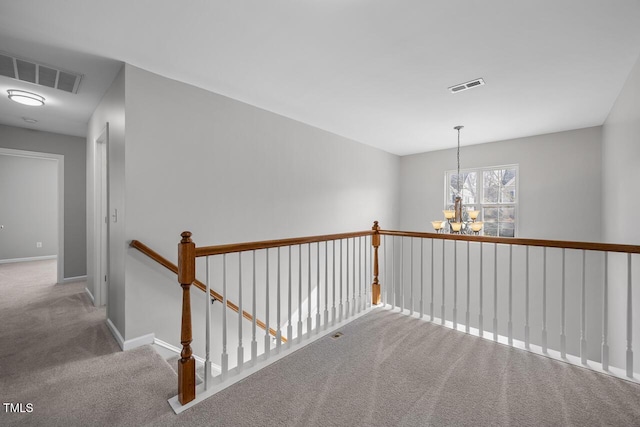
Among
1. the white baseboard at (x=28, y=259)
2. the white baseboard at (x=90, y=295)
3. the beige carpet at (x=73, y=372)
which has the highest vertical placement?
the white baseboard at (x=28, y=259)

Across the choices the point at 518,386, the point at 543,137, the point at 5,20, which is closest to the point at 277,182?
the point at 5,20

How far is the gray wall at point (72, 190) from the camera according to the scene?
4.46 meters

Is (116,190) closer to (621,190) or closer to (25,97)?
(25,97)

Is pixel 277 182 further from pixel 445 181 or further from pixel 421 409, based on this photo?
pixel 445 181

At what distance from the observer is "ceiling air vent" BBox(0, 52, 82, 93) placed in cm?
244

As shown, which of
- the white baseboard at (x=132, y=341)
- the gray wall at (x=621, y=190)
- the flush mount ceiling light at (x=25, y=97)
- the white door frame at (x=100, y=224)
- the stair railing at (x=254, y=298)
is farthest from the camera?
the white door frame at (x=100, y=224)

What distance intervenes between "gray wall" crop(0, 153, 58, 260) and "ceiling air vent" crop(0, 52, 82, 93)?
459 cm

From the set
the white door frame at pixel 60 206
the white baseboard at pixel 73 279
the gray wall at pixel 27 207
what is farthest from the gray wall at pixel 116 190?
the gray wall at pixel 27 207

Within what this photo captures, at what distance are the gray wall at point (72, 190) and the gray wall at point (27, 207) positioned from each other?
2356 mm

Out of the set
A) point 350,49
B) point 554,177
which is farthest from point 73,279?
point 554,177

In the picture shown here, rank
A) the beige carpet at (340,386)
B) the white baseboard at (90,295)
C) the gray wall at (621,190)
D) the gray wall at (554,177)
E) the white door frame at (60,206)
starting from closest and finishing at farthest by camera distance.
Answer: the beige carpet at (340,386), the gray wall at (621,190), the white baseboard at (90,295), the gray wall at (554,177), the white door frame at (60,206)

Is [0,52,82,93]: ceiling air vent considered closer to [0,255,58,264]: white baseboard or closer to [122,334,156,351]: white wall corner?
[122,334,156,351]: white wall corner

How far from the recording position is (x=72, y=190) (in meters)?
4.63

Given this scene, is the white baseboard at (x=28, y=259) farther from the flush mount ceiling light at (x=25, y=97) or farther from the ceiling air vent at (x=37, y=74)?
the ceiling air vent at (x=37, y=74)
